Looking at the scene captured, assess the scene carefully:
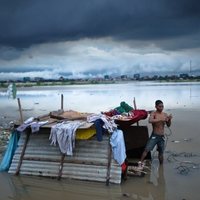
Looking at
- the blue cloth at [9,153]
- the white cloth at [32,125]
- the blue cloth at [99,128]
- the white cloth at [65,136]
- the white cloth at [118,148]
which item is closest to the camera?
the white cloth at [118,148]

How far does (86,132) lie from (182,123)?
11153 mm

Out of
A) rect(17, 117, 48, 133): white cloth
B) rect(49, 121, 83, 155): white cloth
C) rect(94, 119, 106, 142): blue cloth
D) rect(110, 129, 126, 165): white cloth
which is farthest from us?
rect(17, 117, 48, 133): white cloth

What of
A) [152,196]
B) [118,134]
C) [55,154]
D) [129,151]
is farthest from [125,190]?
[129,151]

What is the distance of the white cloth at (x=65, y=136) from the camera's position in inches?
352

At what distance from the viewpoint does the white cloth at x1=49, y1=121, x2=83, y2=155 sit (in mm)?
8938

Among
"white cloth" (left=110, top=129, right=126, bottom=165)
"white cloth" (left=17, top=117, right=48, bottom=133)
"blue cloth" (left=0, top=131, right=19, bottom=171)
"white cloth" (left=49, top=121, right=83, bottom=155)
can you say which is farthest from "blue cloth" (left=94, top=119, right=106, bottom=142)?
"blue cloth" (left=0, top=131, right=19, bottom=171)

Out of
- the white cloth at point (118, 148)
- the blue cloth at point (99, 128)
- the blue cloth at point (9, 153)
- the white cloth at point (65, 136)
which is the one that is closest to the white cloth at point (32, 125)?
the white cloth at point (65, 136)

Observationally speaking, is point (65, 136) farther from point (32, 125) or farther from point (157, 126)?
point (157, 126)

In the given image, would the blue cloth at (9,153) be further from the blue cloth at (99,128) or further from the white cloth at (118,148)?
the white cloth at (118,148)

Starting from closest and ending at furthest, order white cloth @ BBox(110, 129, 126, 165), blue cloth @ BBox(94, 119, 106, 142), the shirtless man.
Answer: white cloth @ BBox(110, 129, 126, 165)
blue cloth @ BBox(94, 119, 106, 142)
the shirtless man

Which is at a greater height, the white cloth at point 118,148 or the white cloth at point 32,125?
the white cloth at point 32,125

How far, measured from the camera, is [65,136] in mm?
8992

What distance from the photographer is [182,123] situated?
62.2 feet

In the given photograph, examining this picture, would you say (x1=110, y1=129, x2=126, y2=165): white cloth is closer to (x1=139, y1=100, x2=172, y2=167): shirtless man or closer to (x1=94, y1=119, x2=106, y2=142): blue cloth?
(x1=94, y1=119, x2=106, y2=142): blue cloth
